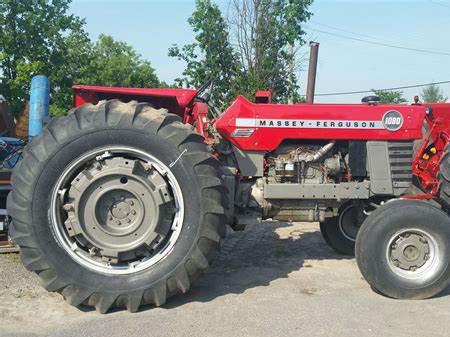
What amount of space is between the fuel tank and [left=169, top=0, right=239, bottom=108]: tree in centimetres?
1167

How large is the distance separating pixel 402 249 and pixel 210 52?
541 inches

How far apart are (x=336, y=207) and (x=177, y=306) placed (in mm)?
1960

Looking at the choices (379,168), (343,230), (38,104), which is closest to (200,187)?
(379,168)

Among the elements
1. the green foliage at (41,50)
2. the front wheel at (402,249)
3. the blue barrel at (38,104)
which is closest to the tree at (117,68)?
the green foliage at (41,50)

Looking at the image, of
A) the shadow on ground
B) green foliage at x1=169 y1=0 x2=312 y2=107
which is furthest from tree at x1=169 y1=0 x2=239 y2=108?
the shadow on ground

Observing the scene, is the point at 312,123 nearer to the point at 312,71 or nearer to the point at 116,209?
the point at 312,71

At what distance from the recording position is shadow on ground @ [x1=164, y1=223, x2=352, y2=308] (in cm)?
487

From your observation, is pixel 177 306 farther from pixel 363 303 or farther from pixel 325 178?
pixel 325 178

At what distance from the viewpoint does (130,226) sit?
4410 mm

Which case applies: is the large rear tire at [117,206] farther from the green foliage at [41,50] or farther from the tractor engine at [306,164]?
the green foliage at [41,50]

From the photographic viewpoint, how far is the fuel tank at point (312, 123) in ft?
16.6

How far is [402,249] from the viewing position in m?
4.68

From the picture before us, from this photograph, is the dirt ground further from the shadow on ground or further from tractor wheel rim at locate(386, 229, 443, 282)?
tractor wheel rim at locate(386, 229, 443, 282)

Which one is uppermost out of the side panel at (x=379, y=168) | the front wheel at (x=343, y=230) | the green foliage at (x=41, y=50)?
the green foliage at (x=41, y=50)
